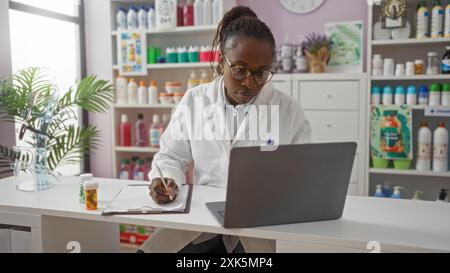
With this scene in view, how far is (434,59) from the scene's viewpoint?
263cm

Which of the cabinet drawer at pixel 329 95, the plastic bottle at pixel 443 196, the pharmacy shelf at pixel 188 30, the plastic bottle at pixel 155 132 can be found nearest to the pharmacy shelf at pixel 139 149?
the plastic bottle at pixel 155 132

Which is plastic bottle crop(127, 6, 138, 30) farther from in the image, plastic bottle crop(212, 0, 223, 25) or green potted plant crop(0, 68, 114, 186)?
green potted plant crop(0, 68, 114, 186)

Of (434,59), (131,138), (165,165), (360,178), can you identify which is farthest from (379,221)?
(131,138)

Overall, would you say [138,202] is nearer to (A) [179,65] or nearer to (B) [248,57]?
(B) [248,57]

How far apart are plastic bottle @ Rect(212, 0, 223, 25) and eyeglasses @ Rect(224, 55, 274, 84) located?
60.1 inches

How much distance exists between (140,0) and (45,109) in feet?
5.76

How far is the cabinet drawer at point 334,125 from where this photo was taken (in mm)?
2670

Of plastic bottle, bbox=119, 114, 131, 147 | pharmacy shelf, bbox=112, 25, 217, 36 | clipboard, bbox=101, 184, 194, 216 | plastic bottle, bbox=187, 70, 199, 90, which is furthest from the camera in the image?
plastic bottle, bbox=119, 114, 131, 147

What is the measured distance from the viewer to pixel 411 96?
2609mm

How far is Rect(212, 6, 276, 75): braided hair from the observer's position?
147 cm

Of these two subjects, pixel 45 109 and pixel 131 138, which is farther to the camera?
pixel 131 138

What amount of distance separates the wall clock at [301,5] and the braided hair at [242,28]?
141 cm

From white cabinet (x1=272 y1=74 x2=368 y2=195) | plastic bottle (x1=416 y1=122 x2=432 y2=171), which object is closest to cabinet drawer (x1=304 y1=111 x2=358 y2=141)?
white cabinet (x1=272 y1=74 x2=368 y2=195)

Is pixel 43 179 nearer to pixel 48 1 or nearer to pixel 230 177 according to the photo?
pixel 230 177
